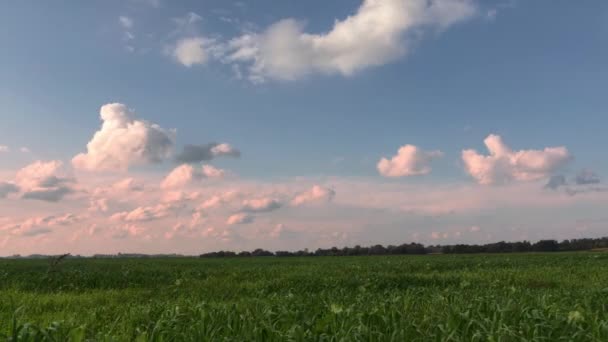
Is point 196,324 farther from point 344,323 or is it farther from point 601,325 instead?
point 601,325

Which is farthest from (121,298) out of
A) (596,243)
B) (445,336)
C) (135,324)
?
(596,243)

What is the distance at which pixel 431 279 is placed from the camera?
14797 mm

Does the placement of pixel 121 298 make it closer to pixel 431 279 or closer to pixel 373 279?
pixel 373 279

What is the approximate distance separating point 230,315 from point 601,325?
12.4 ft

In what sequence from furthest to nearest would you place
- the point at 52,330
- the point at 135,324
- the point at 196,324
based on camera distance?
the point at 135,324
the point at 196,324
the point at 52,330

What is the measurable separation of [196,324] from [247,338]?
776 mm

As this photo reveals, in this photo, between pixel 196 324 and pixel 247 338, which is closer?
pixel 247 338

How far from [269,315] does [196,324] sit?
854mm

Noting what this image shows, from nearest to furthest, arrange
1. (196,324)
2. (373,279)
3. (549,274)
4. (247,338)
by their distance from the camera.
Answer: (247,338) < (196,324) < (373,279) < (549,274)

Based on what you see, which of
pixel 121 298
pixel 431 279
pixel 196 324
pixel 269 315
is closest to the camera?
pixel 196 324

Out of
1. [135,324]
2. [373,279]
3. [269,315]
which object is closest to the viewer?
[269,315]

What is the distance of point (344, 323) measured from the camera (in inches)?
192

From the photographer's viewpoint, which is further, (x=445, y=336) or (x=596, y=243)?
(x=596, y=243)

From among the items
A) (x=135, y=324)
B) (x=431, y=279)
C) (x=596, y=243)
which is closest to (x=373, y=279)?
(x=431, y=279)
